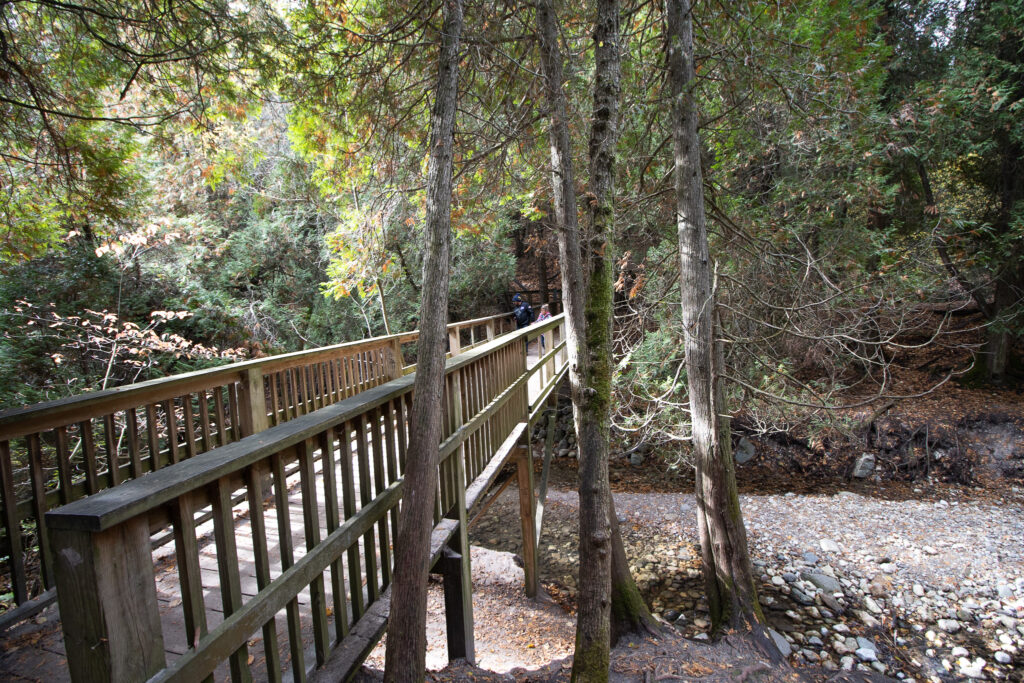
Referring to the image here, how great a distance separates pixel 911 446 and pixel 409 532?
12.9 metres

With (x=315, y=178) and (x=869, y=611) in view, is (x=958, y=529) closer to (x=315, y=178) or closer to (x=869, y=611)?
(x=869, y=611)

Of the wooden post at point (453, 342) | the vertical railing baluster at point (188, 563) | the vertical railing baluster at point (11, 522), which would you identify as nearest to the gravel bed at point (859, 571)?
the wooden post at point (453, 342)

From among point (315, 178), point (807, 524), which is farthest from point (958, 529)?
point (315, 178)

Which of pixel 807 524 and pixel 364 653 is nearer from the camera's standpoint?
pixel 364 653

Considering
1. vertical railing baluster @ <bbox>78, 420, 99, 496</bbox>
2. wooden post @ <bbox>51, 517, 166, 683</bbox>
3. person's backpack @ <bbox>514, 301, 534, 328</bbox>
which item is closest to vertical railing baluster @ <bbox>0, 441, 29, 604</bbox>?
vertical railing baluster @ <bbox>78, 420, 99, 496</bbox>

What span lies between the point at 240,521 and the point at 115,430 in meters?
1.43

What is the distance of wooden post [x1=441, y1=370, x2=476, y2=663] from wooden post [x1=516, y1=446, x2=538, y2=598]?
3057 millimetres

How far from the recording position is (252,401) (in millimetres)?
4445

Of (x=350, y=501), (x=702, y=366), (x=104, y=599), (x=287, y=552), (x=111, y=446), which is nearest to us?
(x=104, y=599)

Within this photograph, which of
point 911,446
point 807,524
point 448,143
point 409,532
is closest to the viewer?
point 409,532

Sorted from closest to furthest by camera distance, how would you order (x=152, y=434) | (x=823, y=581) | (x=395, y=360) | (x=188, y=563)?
(x=188, y=563), (x=152, y=434), (x=395, y=360), (x=823, y=581)

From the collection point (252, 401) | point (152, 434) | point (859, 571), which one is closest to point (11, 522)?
point (152, 434)

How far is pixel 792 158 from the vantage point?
1015 cm

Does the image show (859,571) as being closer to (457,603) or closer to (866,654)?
(866,654)
